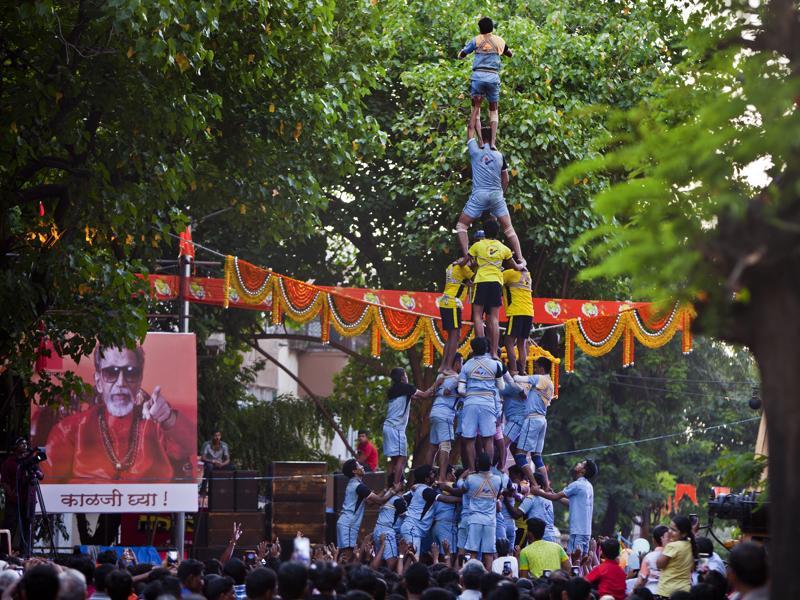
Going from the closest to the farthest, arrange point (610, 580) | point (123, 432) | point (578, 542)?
point (610, 580), point (578, 542), point (123, 432)

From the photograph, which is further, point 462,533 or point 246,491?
point 246,491

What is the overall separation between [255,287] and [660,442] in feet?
48.8

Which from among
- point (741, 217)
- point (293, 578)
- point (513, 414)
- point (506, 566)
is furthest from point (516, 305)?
point (741, 217)

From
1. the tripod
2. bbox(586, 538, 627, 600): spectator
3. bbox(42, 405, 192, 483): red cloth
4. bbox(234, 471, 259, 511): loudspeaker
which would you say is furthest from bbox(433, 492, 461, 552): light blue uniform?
bbox(234, 471, 259, 511): loudspeaker

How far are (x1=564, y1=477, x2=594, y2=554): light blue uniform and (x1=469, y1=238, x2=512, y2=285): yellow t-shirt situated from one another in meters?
2.68

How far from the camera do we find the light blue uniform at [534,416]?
50.4 ft

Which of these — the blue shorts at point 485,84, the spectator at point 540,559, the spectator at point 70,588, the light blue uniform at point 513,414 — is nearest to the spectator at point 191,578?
the spectator at point 70,588

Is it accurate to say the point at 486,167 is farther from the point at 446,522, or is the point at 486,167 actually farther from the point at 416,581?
the point at 416,581

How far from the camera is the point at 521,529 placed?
1582 cm

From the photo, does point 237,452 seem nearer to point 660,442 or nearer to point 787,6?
point 660,442

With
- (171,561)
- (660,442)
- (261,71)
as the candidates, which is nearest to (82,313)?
(171,561)

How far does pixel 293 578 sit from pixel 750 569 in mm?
2238

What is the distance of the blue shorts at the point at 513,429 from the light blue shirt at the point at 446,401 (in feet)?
2.94

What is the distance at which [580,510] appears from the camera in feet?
45.9
